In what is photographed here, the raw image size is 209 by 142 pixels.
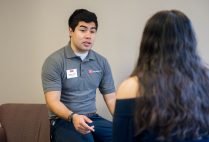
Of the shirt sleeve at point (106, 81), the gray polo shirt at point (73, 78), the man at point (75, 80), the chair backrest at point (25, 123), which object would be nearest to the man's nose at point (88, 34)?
the man at point (75, 80)

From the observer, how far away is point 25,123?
7.97 feet

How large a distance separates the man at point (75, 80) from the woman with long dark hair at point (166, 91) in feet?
2.97

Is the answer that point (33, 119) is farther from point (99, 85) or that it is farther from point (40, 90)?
point (99, 85)

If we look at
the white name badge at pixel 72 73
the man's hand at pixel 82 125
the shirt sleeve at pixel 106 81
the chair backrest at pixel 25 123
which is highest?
the white name badge at pixel 72 73

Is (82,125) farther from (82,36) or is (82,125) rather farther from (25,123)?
(25,123)

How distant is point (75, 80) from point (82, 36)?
309 mm

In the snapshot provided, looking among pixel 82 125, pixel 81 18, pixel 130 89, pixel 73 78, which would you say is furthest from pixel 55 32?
pixel 130 89

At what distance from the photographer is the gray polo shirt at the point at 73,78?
202 centimetres

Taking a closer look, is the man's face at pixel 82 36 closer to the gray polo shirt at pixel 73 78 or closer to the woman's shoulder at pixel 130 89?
the gray polo shirt at pixel 73 78

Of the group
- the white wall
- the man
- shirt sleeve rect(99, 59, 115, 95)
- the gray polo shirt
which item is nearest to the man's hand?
the man

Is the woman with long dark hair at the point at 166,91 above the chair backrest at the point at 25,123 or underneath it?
above

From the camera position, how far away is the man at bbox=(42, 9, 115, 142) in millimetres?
1986

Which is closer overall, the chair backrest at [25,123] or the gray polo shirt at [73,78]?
the gray polo shirt at [73,78]

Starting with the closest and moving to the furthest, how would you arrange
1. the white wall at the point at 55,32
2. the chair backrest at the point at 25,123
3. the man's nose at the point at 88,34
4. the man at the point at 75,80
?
the man at the point at 75,80
the man's nose at the point at 88,34
the chair backrest at the point at 25,123
the white wall at the point at 55,32
